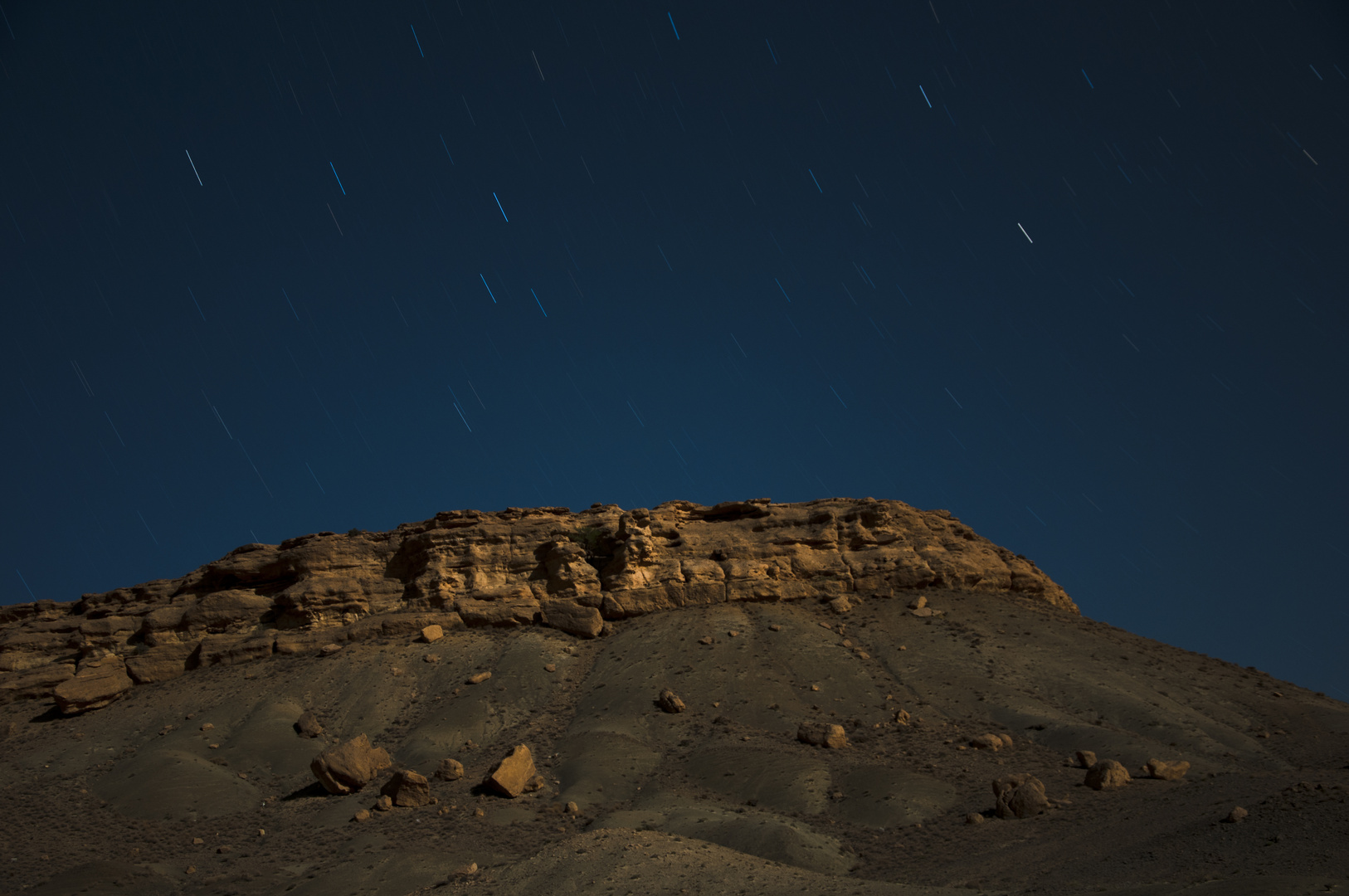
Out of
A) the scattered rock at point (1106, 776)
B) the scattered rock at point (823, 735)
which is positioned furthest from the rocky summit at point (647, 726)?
the scattered rock at point (823, 735)

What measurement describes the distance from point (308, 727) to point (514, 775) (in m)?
10.2

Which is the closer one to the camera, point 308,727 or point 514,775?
point 514,775

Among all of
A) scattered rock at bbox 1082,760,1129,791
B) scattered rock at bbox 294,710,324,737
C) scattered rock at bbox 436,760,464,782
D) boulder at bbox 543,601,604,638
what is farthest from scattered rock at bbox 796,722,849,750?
scattered rock at bbox 294,710,324,737

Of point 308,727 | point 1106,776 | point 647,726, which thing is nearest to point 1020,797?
point 1106,776

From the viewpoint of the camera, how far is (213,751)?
26.2 m

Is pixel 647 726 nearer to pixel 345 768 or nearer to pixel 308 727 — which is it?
pixel 345 768

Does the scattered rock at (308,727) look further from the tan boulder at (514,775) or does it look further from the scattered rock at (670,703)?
the scattered rock at (670,703)

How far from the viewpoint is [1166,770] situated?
1986 centimetres

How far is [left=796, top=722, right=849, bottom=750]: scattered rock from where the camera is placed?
24.2 metres

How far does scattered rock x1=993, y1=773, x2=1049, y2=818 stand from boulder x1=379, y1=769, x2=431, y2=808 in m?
15.0

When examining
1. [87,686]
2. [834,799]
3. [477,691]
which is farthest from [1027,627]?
[87,686]

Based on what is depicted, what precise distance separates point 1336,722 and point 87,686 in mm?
46937

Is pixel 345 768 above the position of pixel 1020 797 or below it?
below

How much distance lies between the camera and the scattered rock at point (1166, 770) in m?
19.8
